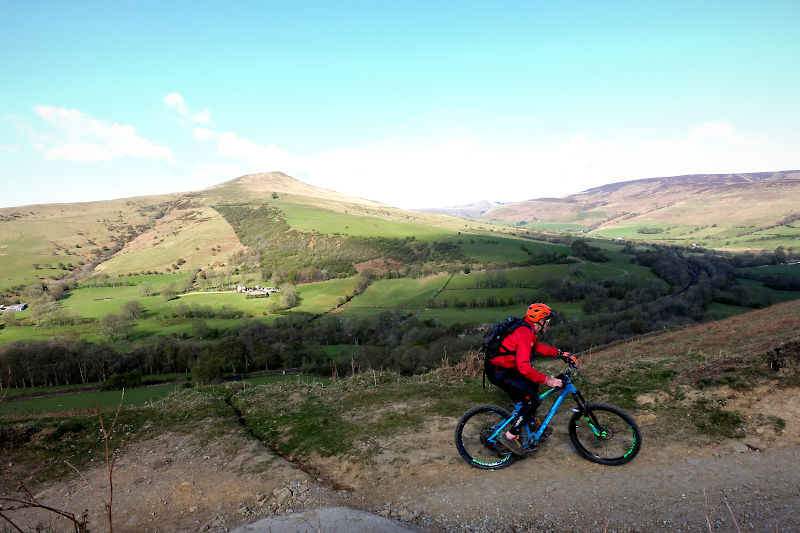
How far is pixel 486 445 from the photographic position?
26.8 ft

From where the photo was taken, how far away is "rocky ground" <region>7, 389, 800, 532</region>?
629 cm

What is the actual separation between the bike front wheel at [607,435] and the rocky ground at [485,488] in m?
0.24

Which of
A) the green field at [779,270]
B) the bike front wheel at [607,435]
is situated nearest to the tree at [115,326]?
the bike front wheel at [607,435]

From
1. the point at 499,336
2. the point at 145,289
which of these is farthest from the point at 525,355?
the point at 145,289

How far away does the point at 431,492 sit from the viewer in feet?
24.1

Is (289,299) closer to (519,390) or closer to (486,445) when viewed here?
(486,445)

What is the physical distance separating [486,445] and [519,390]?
1514 millimetres

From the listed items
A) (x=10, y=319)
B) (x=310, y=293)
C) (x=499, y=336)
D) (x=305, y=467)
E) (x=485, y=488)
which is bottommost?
(x=310, y=293)

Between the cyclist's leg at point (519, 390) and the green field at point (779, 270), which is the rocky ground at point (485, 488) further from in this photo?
the green field at point (779, 270)

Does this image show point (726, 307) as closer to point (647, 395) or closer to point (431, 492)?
point (647, 395)

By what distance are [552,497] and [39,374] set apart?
75924 millimetres

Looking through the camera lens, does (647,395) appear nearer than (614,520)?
No

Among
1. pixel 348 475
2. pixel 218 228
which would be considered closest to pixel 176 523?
pixel 348 475

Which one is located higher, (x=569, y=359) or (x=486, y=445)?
(x=569, y=359)
